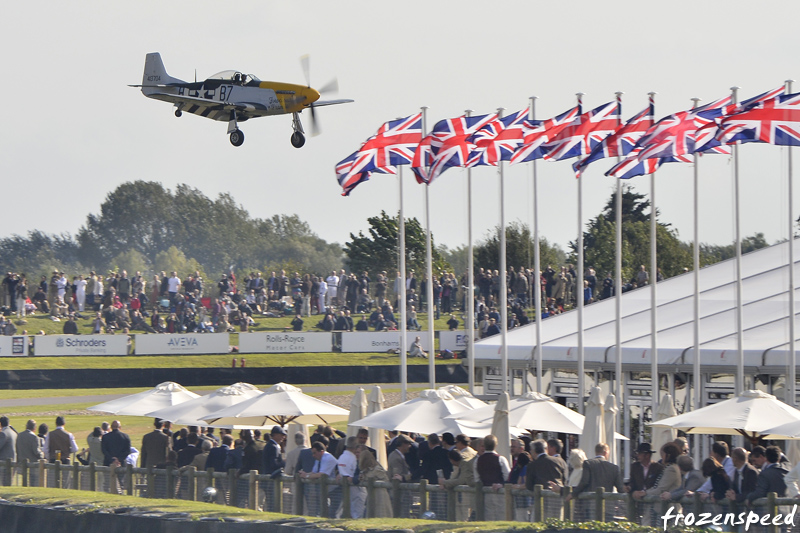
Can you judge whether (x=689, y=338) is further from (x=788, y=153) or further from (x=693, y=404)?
(x=788, y=153)

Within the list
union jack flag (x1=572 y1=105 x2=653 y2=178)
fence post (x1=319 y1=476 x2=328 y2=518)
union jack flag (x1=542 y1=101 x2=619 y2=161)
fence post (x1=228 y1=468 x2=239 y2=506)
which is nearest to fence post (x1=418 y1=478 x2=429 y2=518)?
fence post (x1=319 y1=476 x2=328 y2=518)

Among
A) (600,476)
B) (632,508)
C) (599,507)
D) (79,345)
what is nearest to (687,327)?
(600,476)

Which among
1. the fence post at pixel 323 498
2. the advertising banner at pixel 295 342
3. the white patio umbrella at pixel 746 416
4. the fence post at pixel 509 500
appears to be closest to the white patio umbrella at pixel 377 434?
the white patio umbrella at pixel 746 416

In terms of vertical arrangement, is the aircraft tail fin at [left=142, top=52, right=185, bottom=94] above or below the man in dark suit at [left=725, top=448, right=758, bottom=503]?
above

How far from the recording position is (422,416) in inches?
790

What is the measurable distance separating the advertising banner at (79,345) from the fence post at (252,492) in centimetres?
3438

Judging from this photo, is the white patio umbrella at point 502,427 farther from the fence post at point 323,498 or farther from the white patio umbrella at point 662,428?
the fence post at point 323,498

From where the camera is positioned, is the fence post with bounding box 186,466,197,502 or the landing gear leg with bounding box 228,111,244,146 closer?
the fence post with bounding box 186,466,197,502

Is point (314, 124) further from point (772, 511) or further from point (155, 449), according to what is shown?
point (772, 511)

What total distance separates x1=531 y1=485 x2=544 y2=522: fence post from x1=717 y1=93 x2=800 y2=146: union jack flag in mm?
11224

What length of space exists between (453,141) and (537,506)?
15127 mm

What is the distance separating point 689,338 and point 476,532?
613 inches

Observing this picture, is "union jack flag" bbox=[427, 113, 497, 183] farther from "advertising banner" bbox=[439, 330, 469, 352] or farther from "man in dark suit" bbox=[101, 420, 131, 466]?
"advertising banner" bbox=[439, 330, 469, 352]

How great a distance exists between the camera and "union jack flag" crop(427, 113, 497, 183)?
2758 centimetres
